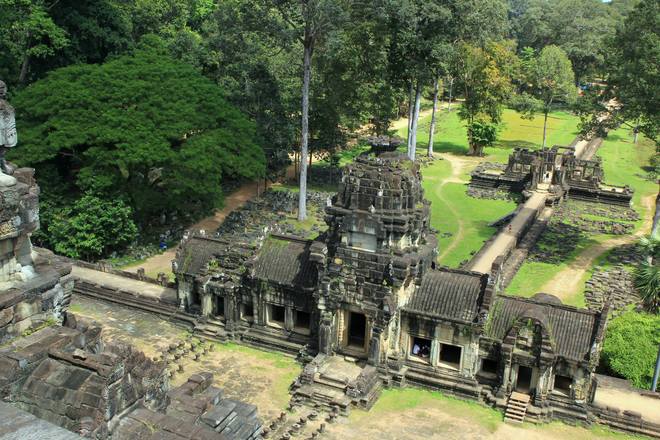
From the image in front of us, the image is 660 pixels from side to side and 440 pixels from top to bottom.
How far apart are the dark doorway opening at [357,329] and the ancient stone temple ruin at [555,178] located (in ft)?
120

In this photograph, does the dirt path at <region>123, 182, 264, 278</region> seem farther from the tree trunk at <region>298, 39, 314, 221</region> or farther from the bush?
the bush

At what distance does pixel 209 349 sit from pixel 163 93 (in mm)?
22474

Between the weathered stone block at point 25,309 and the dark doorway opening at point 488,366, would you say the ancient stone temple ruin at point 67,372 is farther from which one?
the dark doorway opening at point 488,366

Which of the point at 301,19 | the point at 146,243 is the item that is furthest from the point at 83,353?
the point at 301,19

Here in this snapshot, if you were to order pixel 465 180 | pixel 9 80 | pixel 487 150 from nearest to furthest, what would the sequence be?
pixel 9 80, pixel 465 180, pixel 487 150

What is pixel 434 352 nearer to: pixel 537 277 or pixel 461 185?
pixel 537 277

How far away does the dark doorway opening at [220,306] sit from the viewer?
36.5 metres

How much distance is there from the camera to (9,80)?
166ft

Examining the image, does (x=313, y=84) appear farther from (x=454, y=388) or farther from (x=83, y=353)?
(x=83, y=353)

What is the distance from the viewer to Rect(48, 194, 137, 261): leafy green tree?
44344 millimetres

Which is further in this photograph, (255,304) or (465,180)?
(465,180)

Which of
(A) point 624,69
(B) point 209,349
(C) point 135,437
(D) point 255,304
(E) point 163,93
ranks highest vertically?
(A) point 624,69

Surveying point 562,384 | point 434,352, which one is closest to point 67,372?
point 434,352

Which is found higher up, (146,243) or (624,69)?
(624,69)
